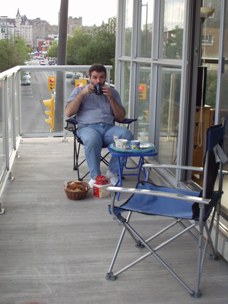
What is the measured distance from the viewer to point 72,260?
Result: 9.48ft

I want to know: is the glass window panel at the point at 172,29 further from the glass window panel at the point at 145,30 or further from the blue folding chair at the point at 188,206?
the blue folding chair at the point at 188,206

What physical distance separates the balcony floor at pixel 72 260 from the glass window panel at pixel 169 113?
80 centimetres

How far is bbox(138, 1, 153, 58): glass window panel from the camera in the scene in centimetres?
493

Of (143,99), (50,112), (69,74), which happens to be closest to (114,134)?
(143,99)

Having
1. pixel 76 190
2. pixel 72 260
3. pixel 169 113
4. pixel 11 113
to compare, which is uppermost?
pixel 169 113

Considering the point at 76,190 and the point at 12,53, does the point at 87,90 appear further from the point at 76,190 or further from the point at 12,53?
the point at 12,53

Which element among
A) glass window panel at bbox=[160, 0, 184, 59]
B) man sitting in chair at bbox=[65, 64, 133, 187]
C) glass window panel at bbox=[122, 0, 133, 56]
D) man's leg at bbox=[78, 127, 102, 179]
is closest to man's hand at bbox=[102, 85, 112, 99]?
man sitting in chair at bbox=[65, 64, 133, 187]

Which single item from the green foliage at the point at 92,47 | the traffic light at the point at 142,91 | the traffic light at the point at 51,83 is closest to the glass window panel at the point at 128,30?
the traffic light at the point at 142,91

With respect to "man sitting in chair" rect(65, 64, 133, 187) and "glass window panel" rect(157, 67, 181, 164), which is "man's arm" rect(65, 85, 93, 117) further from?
"glass window panel" rect(157, 67, 181, 164)

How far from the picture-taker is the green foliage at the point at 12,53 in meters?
25.3

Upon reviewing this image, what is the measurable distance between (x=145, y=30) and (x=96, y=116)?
1229 millimetres

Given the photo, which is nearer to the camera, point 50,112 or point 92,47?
point 50,112

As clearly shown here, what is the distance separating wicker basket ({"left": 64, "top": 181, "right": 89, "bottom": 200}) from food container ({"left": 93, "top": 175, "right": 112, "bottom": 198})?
9cm

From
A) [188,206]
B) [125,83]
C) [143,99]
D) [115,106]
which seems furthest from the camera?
[125,83]
